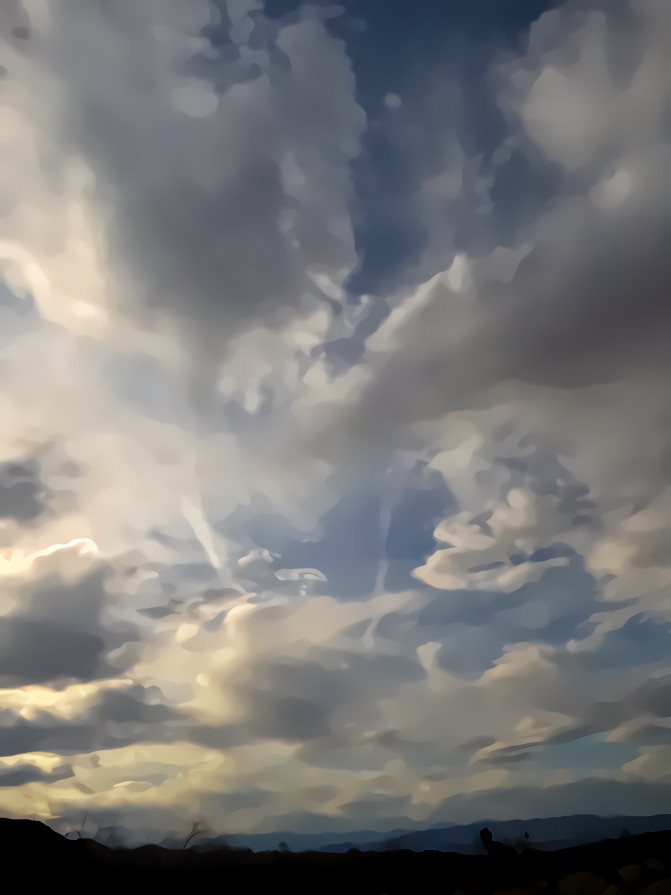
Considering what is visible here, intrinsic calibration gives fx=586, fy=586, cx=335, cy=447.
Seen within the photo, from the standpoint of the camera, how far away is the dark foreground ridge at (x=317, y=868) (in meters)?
13.2

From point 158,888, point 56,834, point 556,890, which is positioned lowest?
point 556,890

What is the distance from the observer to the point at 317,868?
14492 millimetres

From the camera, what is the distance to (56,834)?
1530 cm

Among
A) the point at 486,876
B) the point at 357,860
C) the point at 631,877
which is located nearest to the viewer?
the point at 631,877

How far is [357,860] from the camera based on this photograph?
48.7 feet

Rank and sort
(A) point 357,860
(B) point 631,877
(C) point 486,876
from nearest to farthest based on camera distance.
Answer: (B) point 631,877
(C) point 486,876
(A) point 357,860

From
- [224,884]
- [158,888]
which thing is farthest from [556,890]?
[158,888]

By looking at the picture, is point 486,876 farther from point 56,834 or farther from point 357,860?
point 56,834

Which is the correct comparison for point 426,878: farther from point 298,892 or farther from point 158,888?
point 158,888

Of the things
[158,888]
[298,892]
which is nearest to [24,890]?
[158,888]

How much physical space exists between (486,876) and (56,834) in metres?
10.9

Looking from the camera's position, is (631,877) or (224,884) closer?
(631,877)

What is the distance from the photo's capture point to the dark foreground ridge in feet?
43.2

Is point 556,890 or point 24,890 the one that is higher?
point 24,890
